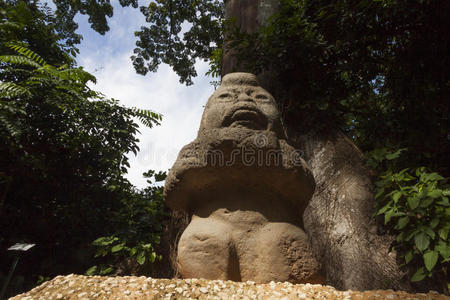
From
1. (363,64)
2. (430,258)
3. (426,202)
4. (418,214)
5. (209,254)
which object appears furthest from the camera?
(363,64)

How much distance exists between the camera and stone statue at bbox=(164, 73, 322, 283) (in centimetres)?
200

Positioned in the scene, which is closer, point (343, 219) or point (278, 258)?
point (278, 258)

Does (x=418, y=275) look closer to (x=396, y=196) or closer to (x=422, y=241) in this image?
(x=422, y=241)

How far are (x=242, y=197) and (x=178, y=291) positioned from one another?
0.96 metres

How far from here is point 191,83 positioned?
9.36 m

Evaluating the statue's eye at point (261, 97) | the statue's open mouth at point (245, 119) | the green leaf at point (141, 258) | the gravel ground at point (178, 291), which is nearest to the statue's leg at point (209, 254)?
the gravel ground at point (178, 291)

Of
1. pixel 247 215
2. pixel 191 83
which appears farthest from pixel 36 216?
pixel 191 83

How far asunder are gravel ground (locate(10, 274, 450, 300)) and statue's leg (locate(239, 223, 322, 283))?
1.35ft

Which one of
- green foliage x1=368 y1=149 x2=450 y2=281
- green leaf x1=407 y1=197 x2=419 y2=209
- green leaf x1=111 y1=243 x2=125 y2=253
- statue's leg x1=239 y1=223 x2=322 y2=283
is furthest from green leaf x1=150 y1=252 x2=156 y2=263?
green leaf x1=407 y1=197 x2=419 y2=209

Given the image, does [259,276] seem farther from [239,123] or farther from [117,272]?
[117,272]

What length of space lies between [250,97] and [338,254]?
1851 mm

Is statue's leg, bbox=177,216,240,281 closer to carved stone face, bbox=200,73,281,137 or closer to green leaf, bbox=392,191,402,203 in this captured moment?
carved stone face, bbox=200,73,281,137

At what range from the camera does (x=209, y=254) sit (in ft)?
6.48

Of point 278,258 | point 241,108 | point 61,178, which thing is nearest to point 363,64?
point 241,108
